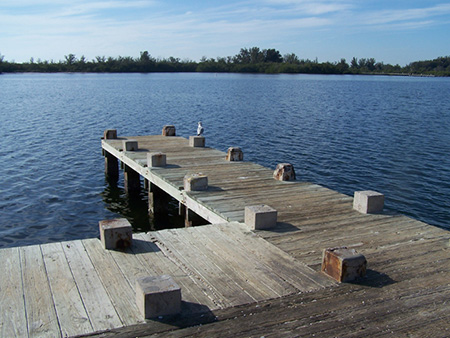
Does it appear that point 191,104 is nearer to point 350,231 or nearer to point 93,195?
point 93,195

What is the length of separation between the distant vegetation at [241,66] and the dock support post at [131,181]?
427 feet

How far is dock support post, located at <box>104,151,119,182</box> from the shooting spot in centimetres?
1675

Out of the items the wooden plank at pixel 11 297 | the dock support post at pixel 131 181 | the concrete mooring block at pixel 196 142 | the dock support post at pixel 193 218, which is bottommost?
the dock support post at pixel 131 181

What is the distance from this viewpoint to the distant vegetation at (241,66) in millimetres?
142625

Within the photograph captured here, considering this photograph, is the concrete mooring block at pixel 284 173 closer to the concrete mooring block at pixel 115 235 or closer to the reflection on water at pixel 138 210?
the reflection on water at pixel 138 210

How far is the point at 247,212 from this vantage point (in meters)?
7.53

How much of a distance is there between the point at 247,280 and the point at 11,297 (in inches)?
109

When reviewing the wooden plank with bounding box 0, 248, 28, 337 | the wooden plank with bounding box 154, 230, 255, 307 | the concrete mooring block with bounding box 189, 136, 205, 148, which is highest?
the concrete mooring block with bounding box 189, 136, 205, 148

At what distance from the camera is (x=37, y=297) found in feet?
16.6

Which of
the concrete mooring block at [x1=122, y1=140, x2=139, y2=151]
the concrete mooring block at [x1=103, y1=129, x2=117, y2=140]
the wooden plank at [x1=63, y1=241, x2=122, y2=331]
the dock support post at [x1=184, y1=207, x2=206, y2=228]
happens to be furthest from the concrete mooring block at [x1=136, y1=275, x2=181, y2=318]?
the concrete mooring block at [x1=103, y1=129, x2=117, y2=140]

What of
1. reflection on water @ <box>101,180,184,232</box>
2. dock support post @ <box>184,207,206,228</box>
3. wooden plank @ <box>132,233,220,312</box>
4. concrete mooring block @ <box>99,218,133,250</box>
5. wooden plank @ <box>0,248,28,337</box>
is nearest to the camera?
wooden plank @ <box>0,248,28,337</box>

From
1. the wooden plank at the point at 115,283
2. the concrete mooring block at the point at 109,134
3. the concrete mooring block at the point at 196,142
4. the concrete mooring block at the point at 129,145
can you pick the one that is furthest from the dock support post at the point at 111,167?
the wooden plank at the point at 115,283

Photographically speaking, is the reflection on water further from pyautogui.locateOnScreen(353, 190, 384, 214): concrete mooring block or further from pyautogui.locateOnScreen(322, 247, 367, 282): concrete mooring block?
pyautogui.locateOnScreen(322, 247, 367, 282): concrete mooring block

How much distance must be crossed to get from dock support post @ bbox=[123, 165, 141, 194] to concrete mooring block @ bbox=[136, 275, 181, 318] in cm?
1039
